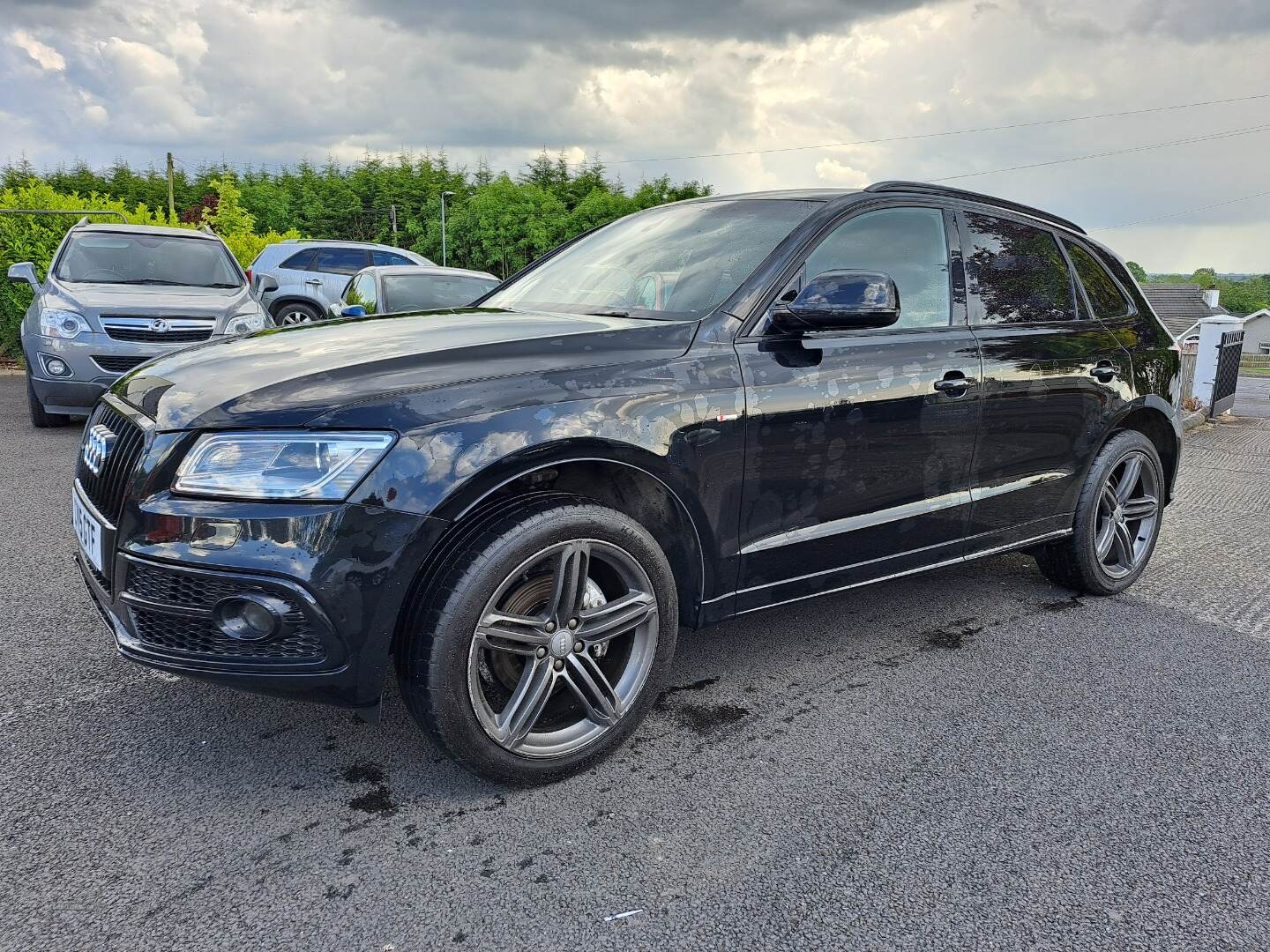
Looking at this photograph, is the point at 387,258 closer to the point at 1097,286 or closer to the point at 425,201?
the point at 1097,286

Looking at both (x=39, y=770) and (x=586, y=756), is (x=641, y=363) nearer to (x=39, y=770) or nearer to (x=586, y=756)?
(x=586, y=756)

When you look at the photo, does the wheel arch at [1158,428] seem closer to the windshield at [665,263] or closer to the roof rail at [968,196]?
the roof rail at [968,196]

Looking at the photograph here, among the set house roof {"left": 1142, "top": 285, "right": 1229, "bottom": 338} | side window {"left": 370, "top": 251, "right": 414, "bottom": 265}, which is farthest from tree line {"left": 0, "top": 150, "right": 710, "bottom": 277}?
house roof {"left": 1142, "top": 285, "right": 1229, "bottom": 338}

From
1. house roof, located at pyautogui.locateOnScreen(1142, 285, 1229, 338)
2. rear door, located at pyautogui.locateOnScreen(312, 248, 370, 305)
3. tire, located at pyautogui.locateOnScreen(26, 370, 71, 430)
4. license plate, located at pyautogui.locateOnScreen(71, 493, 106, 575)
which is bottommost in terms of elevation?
tire, located at pyautogui.locateOnScreen(26, 370, 71, 430)

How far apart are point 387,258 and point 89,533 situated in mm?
13354

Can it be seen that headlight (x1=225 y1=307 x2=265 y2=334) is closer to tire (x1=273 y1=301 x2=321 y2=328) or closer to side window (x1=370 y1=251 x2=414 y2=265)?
tire (x1=273 y1=301 x2=321 y2=328)

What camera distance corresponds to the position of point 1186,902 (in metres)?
2.12

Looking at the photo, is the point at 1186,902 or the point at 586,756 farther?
the point at 586,756

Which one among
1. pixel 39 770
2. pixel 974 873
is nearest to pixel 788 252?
pixel 974 873

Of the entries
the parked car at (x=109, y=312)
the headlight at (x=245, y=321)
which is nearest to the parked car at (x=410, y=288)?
the headlight at (x=245, y=321)

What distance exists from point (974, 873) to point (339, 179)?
179 ft

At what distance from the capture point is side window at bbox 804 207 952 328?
3232 mm

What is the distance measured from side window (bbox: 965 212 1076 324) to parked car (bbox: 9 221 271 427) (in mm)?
5942

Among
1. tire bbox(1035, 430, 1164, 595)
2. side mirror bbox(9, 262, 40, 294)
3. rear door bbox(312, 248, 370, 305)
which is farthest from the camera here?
rear door bbox(312, 248, 370, 305)
